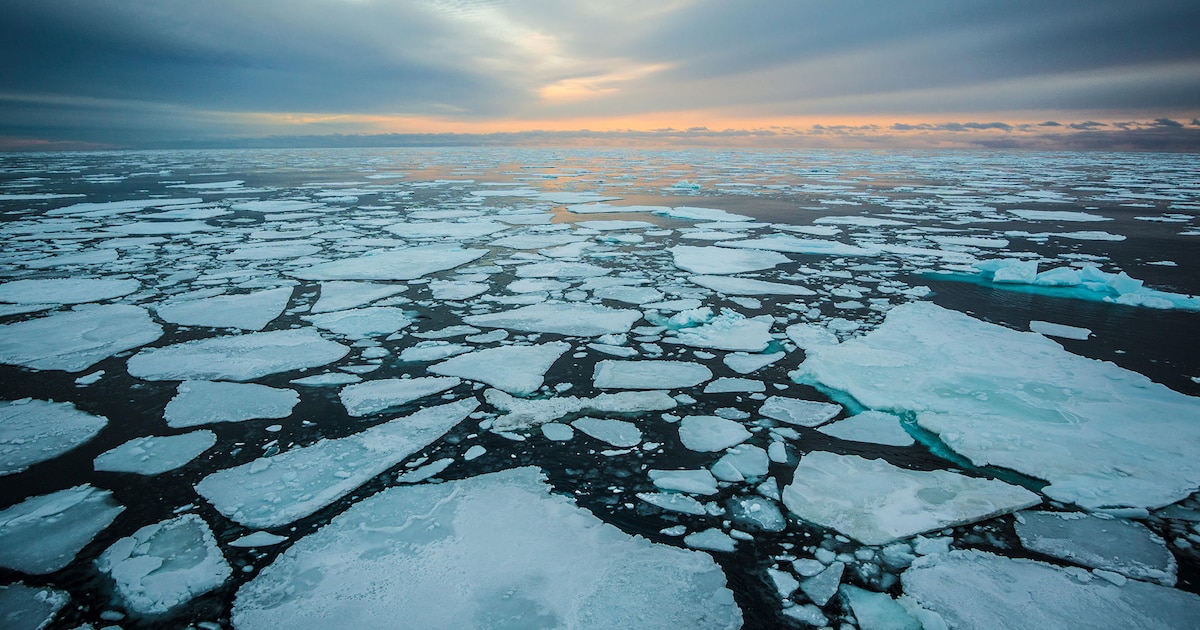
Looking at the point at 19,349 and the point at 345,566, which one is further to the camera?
the point at 19,349

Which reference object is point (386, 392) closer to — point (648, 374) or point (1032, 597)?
point (648, 374)

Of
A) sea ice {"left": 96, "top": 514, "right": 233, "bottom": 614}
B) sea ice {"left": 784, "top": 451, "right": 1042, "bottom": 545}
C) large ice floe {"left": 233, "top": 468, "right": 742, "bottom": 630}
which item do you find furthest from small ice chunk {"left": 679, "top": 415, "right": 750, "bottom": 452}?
sea ice {"left": 96, "top": 514, "right": 233, "bottom": 614}

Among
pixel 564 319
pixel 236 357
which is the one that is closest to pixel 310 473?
pixel 236 357

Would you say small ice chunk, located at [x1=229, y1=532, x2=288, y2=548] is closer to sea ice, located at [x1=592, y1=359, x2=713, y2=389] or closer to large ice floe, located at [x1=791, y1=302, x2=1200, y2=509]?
sea ice, located at [x1=592, y1=359, x2=713, y2=389]

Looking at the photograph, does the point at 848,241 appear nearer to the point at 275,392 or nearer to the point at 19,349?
the point at 275,392

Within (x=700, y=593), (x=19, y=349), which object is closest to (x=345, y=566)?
(x=700, y=593)

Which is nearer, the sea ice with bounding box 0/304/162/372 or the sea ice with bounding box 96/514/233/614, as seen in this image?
the sea ice with bounding box 96/514/233/614
